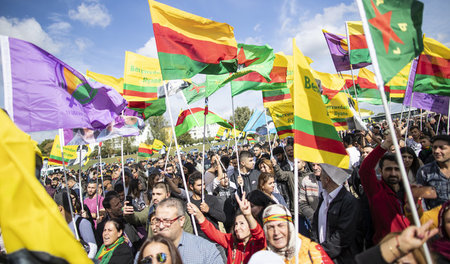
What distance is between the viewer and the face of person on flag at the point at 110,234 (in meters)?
3.40

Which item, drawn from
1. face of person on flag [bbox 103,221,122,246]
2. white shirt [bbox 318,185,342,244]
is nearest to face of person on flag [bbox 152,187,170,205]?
face of person on flag [bbox 103,221,122,246]

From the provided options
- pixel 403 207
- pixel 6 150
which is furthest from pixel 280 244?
pixel 6 150

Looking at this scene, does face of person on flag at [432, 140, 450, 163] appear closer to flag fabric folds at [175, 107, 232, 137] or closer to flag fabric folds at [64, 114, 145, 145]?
flag fabric folds at [175, 107, 232, 137]

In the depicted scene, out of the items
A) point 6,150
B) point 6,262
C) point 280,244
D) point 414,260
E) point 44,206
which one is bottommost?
point 280,244

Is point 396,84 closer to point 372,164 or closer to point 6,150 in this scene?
point 372,164

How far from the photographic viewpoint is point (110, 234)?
3414 mm

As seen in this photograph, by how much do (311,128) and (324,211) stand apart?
107 cm

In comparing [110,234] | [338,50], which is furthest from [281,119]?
[110,234]

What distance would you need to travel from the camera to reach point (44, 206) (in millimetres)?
1417

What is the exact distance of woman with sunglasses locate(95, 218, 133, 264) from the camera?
10.6 feet

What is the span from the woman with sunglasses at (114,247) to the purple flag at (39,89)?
1.72 meters

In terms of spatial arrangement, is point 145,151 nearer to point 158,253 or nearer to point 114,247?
point 114,247

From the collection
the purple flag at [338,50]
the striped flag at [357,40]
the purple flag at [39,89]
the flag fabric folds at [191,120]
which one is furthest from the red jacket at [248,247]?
the purple flag at [338,50]

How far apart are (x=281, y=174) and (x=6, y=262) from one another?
Answer: 15.0 feet
